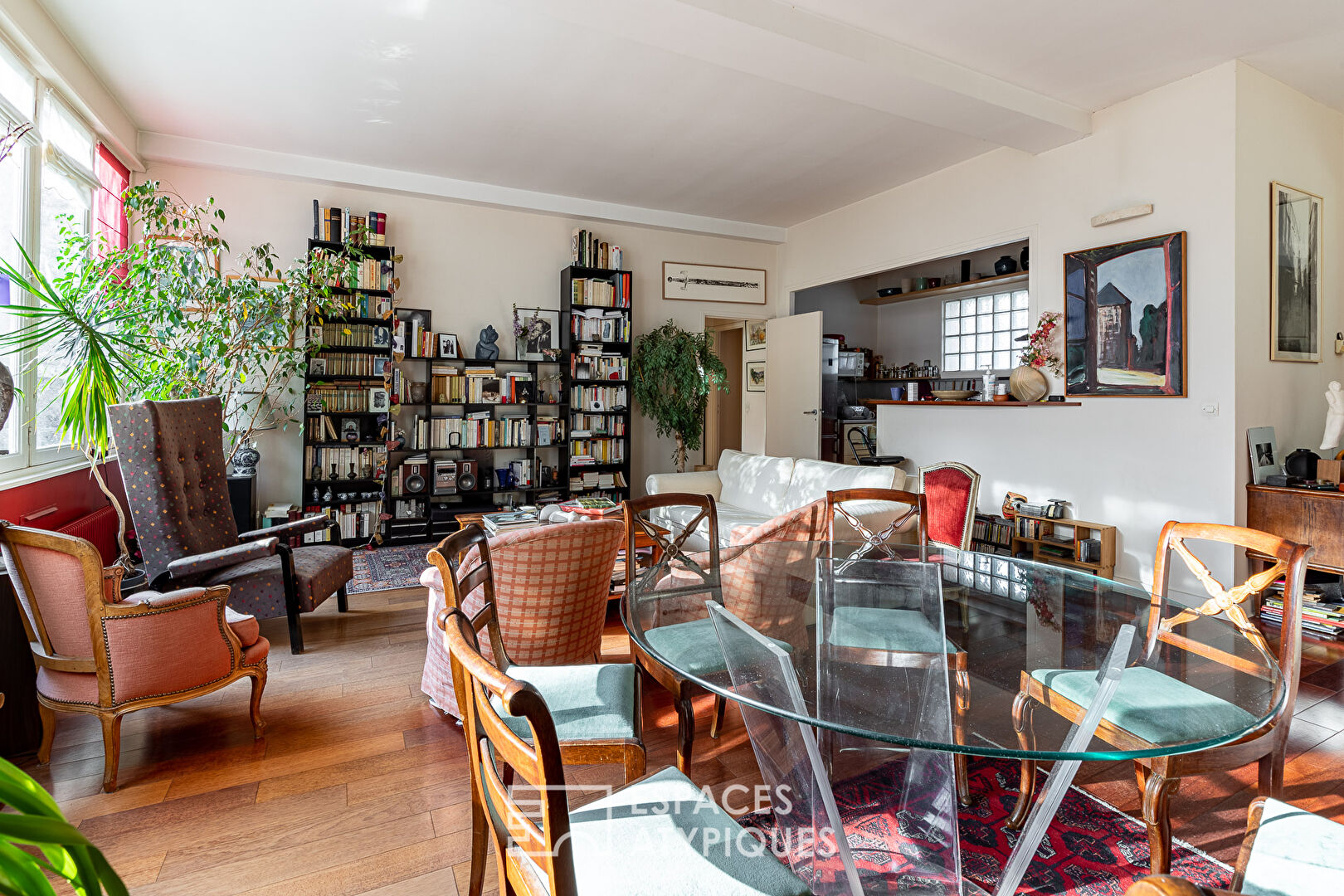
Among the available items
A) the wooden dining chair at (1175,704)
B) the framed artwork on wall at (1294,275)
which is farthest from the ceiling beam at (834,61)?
the wooden dining chair at (1175,704)

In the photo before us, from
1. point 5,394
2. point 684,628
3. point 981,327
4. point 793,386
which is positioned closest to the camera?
point 684,628

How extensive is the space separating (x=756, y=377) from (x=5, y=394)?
21.2ft

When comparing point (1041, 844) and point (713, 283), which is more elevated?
point (713, 283)

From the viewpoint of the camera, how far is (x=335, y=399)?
552 cm

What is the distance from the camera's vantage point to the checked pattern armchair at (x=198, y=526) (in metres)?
3.00

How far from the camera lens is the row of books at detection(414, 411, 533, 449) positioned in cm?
593

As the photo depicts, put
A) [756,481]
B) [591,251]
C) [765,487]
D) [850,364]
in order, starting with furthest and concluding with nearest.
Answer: [850,364]
[591,251]
[756,481]
[765,487]

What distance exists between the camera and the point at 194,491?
3.30m

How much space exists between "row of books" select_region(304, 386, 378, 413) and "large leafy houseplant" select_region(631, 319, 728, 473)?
2.53 m

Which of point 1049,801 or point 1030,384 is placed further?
point 1030,384

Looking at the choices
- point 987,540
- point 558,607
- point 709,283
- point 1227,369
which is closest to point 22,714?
point 558,607

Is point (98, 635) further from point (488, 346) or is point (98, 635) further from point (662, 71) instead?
point (488, 346)

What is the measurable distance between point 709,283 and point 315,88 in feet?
13.5

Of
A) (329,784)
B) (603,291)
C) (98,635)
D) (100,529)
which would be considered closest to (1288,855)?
(329,784)
